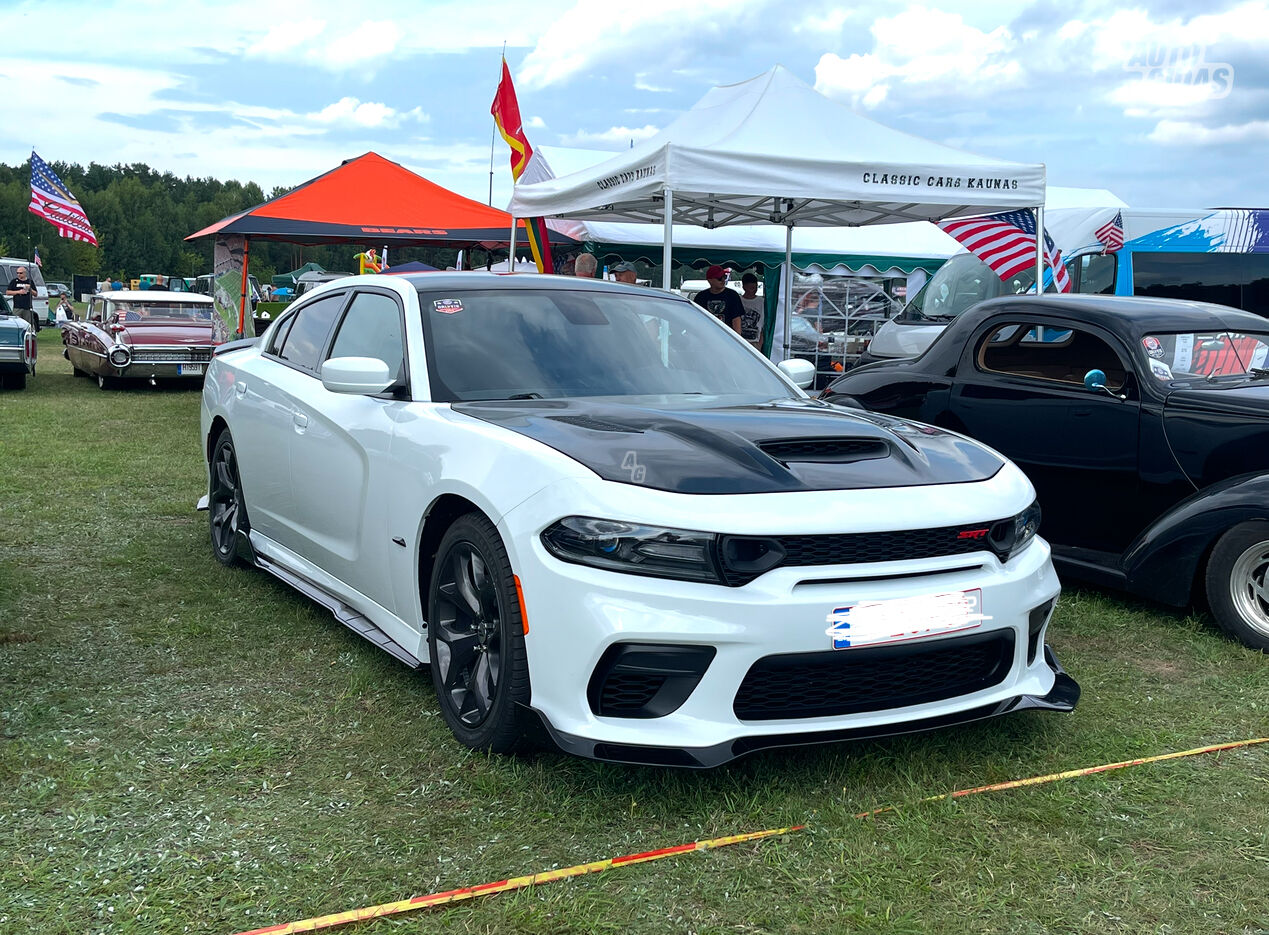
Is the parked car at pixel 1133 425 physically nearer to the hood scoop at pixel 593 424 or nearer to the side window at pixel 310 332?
the hood scoop at pixel 593 424

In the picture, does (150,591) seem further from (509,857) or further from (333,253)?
(333,253)

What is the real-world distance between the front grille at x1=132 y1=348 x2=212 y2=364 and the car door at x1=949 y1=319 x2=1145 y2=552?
13207 millimetres

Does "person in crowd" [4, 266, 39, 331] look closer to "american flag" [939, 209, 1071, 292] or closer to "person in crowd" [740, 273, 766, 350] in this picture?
"person in crowd" [740, 273, 766, 350]

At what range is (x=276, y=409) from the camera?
4.92 m

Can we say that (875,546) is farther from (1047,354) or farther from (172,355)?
(172,355)

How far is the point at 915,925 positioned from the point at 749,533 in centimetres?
96

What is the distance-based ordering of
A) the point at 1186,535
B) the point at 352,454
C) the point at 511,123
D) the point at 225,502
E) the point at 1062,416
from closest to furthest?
the point at 352,454, the point at 1186,535, the point at 1062,416, the point at 225,502, the point at 511,123

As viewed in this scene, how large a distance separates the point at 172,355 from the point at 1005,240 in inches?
450

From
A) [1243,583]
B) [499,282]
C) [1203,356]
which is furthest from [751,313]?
[499,282]

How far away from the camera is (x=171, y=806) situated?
10.1 ft

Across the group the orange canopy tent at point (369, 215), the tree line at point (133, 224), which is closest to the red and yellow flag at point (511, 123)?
the orange canopy tent at point (369, 215)

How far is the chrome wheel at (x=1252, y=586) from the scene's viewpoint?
4.69m

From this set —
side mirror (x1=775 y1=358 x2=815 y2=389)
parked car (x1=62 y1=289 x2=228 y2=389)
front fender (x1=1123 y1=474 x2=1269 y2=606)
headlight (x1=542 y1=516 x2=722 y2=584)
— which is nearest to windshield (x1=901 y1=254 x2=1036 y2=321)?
front fender (x1=1123 y1=474 x2=1269 y2=606)

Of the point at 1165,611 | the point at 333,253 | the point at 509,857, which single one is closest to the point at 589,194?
the point at 1165,611
